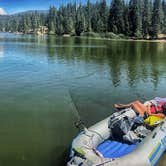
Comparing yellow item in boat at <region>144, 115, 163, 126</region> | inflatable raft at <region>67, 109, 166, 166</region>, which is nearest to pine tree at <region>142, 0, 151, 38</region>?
yellow item in boat at <region>144, 115, 163, 126</region>

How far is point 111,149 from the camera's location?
8031 mm

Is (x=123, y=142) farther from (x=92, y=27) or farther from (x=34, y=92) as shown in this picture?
(x=92, y=27)

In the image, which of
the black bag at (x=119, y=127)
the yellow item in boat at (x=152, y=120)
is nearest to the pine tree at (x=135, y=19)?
the yellow item in boat at (x=152, y=120)

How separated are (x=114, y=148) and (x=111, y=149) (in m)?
0.12

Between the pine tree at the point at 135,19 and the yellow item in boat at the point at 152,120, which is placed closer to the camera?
the yellow item in boat at the point at 152,120

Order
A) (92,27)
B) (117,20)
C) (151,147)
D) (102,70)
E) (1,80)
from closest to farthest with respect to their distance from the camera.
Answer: (151,147) → (1,80) → (102,70) → (117,20) → (92,27)

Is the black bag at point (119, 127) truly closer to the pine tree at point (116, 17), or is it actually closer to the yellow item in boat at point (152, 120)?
the yellow item in boat at point (152, 120)

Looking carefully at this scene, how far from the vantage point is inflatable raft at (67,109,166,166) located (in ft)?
21.8

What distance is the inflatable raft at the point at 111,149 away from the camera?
6.63 metres

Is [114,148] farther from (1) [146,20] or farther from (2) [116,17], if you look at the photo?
(2) [116,17]

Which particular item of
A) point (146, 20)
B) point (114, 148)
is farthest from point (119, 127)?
point (146, 20)

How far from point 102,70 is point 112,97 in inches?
323

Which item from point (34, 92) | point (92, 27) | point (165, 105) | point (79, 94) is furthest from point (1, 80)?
point (92, 27)

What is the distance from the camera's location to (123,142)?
853 cm
